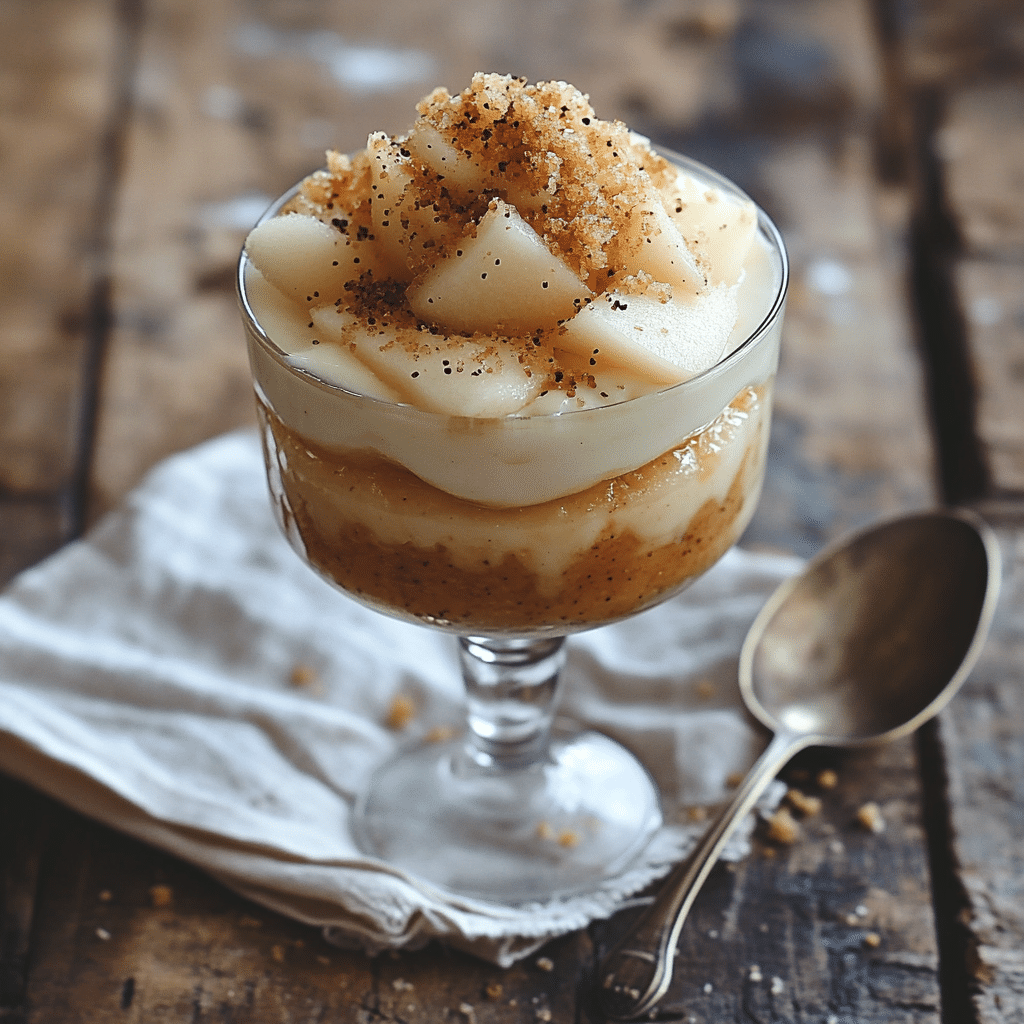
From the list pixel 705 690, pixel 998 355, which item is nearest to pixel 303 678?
pixel 705 690

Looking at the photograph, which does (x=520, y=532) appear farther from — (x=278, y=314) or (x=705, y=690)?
(x=705, y=690)

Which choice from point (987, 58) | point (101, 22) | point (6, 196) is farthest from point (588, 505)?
point (101, 22)

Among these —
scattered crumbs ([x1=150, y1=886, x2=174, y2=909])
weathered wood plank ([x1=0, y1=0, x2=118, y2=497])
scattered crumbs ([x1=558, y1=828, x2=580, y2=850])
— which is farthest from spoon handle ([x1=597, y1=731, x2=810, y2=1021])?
weathered wood plank ([x1=0, y1=0, x2=118, y2=497])

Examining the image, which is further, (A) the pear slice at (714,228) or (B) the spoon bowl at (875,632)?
(B) the spoon bowl at (875,632)

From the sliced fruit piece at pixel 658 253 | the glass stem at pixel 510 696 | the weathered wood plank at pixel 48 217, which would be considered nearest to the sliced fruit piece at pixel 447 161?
the sliced fruit piece at pixel 658 253

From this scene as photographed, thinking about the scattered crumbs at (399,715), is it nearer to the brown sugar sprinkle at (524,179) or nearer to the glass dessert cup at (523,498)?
the glass dessert cup at (523,498)
